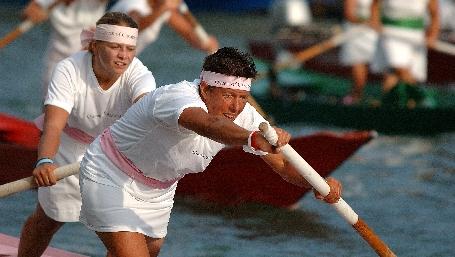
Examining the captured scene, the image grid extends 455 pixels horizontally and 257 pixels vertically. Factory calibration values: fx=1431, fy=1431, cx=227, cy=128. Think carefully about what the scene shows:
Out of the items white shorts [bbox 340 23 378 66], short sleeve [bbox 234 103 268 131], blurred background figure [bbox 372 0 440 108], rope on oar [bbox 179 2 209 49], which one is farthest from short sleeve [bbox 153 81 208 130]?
white shorts [bbox 340 23 378 66]

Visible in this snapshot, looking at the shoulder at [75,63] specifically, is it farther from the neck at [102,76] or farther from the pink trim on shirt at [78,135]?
the pink trim on shirt at [78,135]

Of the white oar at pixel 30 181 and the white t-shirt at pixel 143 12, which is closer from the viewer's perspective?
the white oar at pixel 30 181

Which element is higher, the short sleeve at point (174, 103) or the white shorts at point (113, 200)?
the short sleeve at point (174, 103)

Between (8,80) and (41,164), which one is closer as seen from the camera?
(41,164)

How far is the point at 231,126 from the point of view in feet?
17.6

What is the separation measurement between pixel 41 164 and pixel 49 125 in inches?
13.6

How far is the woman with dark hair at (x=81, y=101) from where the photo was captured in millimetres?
6777

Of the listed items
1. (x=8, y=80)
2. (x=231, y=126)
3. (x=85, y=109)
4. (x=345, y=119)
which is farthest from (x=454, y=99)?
(x=231, y=126)

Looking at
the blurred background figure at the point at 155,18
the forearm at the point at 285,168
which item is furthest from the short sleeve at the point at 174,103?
the blurred background figure at the point at 155,18

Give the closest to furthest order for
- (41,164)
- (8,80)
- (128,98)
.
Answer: (41,164)
(128,98)
(8,80)

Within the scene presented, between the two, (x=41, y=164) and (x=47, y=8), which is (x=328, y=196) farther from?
(x=47, y=8)

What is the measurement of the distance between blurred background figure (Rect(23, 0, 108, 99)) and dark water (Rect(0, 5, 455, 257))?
4.09ft

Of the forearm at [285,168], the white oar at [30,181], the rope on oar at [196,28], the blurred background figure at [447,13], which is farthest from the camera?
the blurred background figure at [447,13]

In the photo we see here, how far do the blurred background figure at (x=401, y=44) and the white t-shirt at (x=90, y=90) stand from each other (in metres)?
7.94
